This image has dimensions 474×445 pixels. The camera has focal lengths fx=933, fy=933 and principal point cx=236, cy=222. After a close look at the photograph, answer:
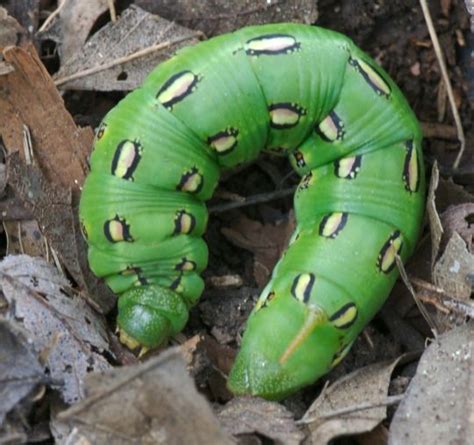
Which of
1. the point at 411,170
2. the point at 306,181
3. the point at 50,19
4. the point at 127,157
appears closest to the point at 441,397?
the point at 411,170

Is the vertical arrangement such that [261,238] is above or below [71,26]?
below

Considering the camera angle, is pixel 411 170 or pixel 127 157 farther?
pixel 411 170

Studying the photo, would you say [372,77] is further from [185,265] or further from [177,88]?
[185,265]

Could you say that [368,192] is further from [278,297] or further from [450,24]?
[450,24]

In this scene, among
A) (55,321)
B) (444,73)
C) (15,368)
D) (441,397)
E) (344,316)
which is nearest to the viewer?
(15,368)

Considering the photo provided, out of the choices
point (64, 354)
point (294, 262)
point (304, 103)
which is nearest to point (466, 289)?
point (294, 262)

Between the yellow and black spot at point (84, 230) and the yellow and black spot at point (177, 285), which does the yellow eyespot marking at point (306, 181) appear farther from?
the yellow and black spot at point (84, 230)
